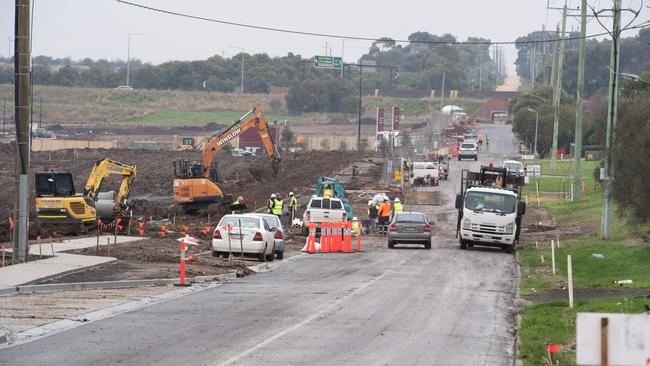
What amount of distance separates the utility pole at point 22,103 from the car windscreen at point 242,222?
651cm

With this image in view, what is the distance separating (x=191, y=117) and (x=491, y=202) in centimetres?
14783

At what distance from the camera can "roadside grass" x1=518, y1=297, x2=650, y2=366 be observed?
16828 mm

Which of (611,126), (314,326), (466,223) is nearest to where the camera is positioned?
(314,326)

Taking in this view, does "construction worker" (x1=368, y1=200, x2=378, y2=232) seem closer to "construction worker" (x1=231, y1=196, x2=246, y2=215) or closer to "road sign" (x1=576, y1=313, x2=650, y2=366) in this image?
"construction worker" (x1=231, y1=196, x2=246, y2=215)

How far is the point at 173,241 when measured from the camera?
40281mm

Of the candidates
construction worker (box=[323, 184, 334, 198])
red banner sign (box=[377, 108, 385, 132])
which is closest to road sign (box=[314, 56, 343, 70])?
red banner sign (box=[377, 108, 385, 132])

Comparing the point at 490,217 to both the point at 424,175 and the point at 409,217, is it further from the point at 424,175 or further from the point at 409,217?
the point at 424,175

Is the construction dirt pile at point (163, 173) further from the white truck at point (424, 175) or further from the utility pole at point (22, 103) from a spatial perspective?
the utility pole at point (22, 103)

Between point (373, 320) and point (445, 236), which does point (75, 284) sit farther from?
point (445, 236)

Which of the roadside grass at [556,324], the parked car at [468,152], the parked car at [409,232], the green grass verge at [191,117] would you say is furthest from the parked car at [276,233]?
the green grass verge at [191,117]

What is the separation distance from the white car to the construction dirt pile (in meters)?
9.77

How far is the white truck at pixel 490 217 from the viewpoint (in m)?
43.3

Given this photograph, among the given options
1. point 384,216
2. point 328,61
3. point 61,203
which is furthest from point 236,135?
point 328,61

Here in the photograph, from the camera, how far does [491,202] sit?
44188mm
